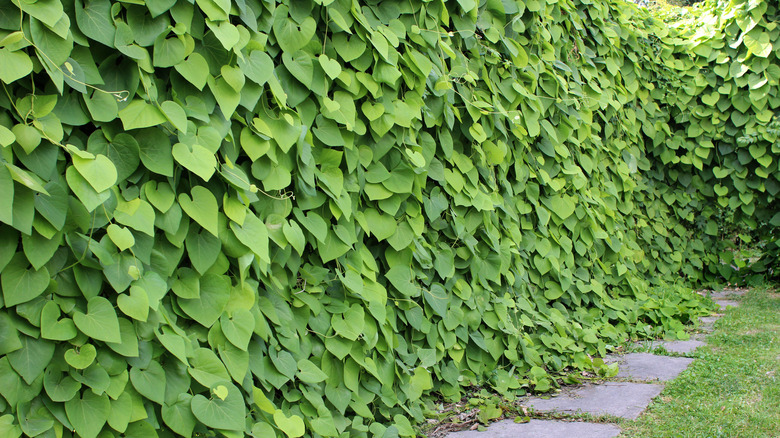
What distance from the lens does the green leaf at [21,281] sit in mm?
1213

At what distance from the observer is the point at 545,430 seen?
7.47ft

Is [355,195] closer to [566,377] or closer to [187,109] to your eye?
[187,109]

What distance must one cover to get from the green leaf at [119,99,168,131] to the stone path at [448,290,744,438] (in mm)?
1551

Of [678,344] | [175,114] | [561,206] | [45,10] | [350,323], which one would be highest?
[45,10]

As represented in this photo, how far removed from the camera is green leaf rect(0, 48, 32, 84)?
3.80 ft

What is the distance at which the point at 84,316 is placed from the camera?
1.31m

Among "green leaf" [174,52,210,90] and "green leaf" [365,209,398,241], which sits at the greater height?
"green leaf" [174,52,210,90]

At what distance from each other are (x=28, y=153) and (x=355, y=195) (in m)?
1.05

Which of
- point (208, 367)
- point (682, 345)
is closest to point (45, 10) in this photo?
point (208, 367)

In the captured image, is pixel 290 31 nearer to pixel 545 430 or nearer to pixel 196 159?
pixel 196 159

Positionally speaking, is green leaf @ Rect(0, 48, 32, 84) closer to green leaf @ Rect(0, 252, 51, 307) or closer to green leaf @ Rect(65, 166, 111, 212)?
green leaf @ Rect(65, 166, 111, 212)

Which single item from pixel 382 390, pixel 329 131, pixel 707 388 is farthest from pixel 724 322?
pixel 329 131

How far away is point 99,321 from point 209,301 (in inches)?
11.6

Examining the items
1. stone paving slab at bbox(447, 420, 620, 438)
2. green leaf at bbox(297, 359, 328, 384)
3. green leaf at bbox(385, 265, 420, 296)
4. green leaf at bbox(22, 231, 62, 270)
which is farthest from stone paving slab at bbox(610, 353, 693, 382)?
green leaf at bbox(22, 231, 62, 270)
